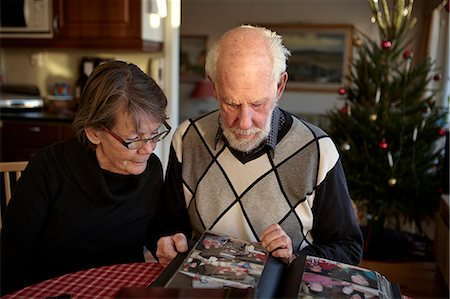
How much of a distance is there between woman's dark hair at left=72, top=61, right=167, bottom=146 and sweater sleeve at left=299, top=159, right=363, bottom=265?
495 millimetres

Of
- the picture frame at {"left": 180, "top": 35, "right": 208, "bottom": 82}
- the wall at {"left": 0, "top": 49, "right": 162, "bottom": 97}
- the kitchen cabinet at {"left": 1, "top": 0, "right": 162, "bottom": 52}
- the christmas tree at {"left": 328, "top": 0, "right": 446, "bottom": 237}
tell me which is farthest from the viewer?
the picture frame at {"left": 180, "top": 35, "right": 208, "bottom": 82}

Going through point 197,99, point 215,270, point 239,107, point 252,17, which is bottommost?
point 197,99

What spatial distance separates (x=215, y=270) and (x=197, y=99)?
617 cm

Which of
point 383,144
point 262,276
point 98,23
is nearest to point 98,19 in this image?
point 98,23

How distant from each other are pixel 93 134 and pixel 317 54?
5.79 metres

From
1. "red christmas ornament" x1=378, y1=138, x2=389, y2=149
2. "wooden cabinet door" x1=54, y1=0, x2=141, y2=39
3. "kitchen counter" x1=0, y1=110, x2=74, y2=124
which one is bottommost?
"kitchen counter" x1=0, y1=110, x2=74, y2=124

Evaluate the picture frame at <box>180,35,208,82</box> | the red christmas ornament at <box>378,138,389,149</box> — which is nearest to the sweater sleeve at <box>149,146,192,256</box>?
the red christmas ornament at <box>378,138,389,149</box>

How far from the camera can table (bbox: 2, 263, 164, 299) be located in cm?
103

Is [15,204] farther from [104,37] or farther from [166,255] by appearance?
[104,37]

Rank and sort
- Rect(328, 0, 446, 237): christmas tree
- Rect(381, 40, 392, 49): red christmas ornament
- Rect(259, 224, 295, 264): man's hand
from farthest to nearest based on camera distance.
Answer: Rect(328, 0, 446, 237): christmas tree → Rect(381, 40, 392, 49): red christmas ornament → Rect(259, 224, 295, 264): man's hand

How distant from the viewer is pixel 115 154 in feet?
4.31

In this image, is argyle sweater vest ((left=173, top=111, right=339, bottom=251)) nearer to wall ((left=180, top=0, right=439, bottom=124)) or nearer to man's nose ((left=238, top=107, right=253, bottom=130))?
man's nose ((left=238, top=107, right=253, bottom=130))

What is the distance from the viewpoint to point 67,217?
133cm

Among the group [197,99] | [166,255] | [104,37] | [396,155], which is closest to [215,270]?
[166,255]
